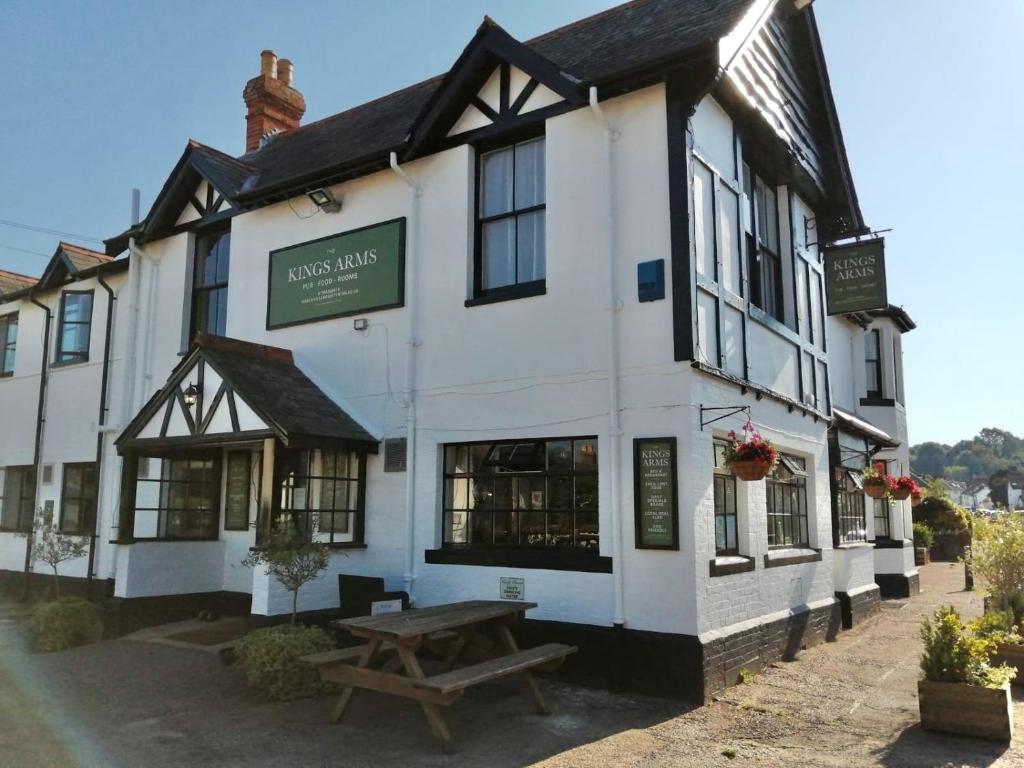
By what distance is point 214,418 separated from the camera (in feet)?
33.2

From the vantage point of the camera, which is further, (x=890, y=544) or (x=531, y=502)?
(x=890, y=544)

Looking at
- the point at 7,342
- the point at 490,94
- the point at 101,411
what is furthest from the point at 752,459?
the point at 7,342

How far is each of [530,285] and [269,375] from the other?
3.69 meters

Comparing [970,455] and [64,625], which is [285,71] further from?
[970,455]

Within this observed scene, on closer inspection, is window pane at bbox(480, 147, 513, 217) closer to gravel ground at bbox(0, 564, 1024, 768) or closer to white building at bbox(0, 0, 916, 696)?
white building at bbox(0, 0, 916, 696)

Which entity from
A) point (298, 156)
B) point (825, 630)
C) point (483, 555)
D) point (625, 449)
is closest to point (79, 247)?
point (298, 156)

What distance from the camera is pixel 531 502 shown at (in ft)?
30.9

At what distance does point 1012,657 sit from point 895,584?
854 centimetres

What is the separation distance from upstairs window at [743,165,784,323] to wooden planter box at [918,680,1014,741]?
5524 mm

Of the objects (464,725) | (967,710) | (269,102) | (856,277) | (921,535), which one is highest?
(269,102)

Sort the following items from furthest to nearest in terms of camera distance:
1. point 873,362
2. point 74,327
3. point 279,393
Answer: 1. point 873,362
2. point 74,327
3. point 279,393

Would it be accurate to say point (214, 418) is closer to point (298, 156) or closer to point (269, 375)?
point (269, 375)

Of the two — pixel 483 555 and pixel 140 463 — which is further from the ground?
pixel 140 463

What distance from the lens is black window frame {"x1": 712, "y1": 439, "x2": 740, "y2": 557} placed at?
9391mm
